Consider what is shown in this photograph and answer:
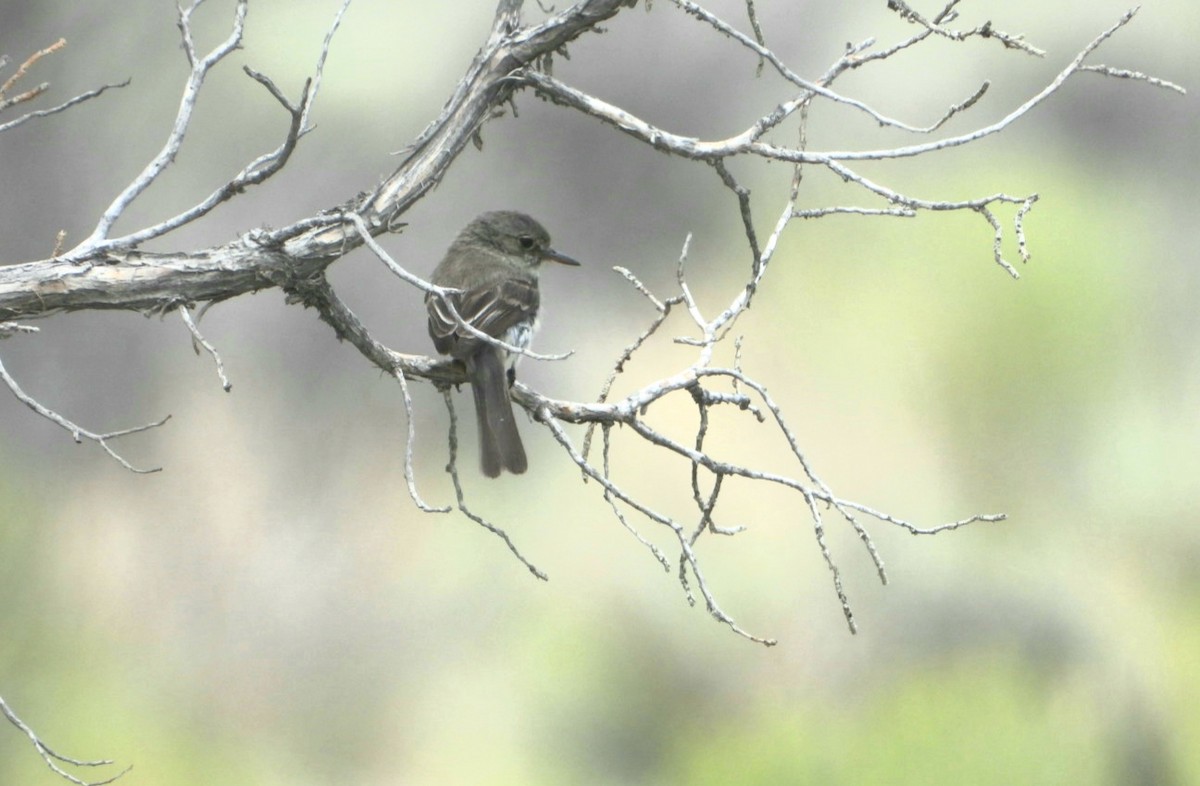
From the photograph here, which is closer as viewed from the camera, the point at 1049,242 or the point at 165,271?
the point at 165,271

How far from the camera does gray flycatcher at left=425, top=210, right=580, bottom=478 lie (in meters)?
3.44

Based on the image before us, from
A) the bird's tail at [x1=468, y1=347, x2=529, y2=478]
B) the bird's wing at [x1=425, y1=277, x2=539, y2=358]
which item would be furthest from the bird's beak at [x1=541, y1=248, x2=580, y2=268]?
the bird's tail at [x1=468, y1=347, x2=529, y2=478]

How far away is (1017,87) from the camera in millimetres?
6438

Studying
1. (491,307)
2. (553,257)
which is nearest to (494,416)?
(491,307)

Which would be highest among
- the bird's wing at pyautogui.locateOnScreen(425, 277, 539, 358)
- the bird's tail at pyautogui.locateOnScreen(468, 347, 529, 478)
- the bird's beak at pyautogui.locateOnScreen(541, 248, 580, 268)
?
the bird's beak at pyautogui.locateOnScreen(541, 248, 580, 268)

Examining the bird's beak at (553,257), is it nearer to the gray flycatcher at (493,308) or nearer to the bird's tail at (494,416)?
the gray flycatcher at (493,308)

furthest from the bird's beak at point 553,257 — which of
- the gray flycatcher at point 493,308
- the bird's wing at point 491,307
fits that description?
the bird's wing at point 491,307

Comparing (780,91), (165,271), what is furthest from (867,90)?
(165,271)

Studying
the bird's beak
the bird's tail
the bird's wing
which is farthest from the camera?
the bird's beak

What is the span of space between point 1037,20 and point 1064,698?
Result: 3.29m

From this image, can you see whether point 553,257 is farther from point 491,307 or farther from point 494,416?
point 494,416

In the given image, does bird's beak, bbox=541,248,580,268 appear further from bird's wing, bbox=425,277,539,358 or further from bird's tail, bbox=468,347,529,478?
bird's tail, bbox=468,347,529,478

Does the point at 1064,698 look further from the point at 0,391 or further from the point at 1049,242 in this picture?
the point at 0,391

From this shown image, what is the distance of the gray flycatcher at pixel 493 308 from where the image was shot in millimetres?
3441
